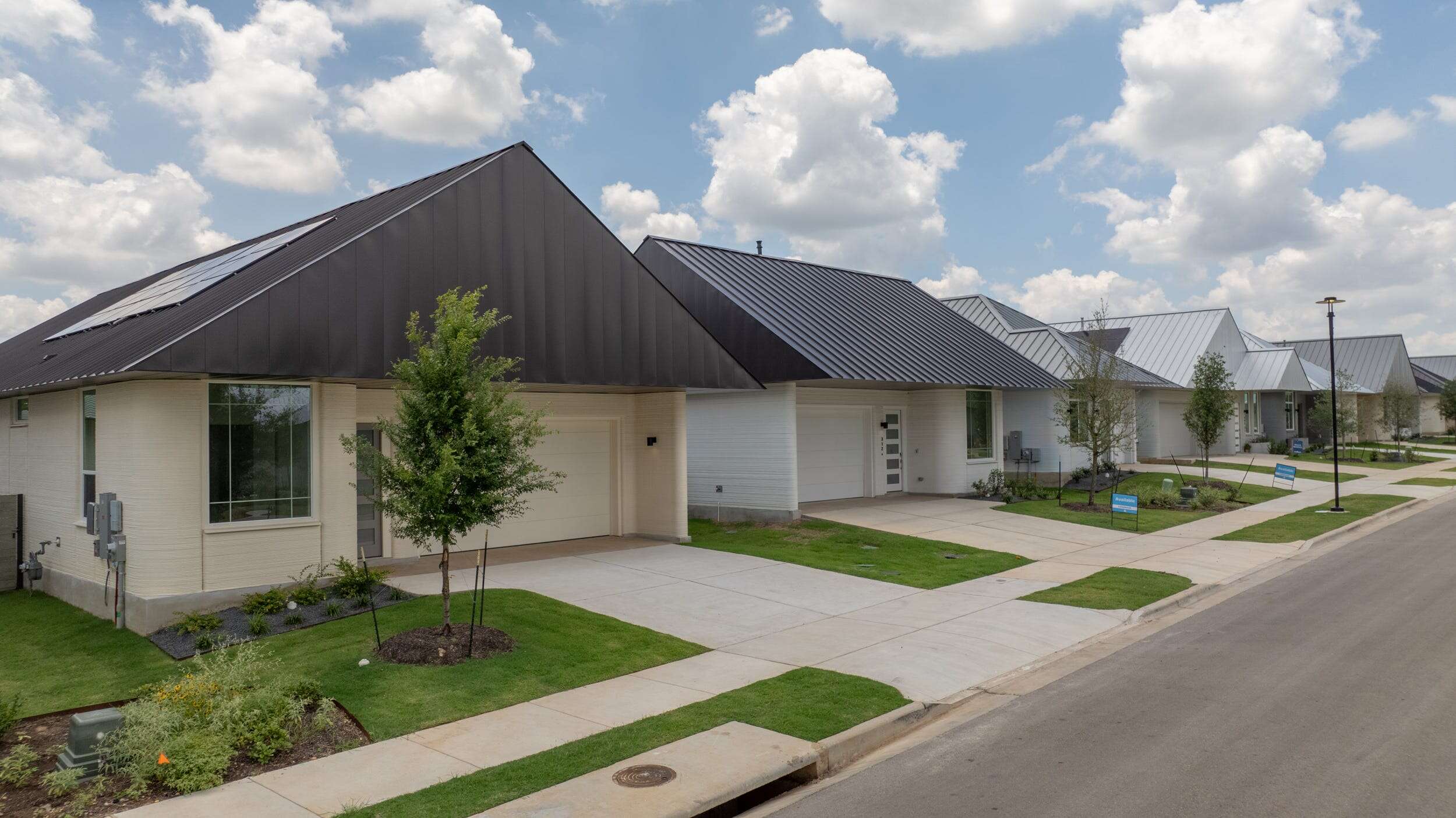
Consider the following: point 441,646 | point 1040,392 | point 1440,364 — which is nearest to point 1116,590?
point 441,646

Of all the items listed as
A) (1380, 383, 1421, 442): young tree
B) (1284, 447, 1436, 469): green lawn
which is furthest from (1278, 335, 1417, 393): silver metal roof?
(1284, 447, 1436, 469): green lawn

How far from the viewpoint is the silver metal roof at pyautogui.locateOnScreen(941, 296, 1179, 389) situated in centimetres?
3209

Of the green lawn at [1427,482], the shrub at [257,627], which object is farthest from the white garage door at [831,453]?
the green lawn at [1427,482]

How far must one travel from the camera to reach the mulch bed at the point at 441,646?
31.7ft

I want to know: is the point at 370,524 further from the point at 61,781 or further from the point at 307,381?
the point at 61,781

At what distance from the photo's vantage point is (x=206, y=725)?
24.8 feet

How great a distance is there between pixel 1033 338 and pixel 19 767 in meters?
31.7

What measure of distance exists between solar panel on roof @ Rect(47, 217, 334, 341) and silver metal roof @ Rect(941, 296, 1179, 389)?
2204cm

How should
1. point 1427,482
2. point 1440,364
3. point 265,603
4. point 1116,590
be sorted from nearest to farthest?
point 265,603, point 1116,590, point 1427,482, point 1440,364

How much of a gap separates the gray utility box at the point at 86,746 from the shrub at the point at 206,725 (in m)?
0.09

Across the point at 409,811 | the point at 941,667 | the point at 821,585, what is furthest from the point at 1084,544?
the point at 409,811

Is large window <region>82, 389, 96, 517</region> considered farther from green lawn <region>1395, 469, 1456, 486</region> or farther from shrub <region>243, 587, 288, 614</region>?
green lawn <region>1395, 469, 1456, 486</region>

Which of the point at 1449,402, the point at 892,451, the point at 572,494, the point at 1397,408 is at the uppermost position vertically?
the point at 1449,402

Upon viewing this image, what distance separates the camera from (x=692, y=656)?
1030 centimetres
